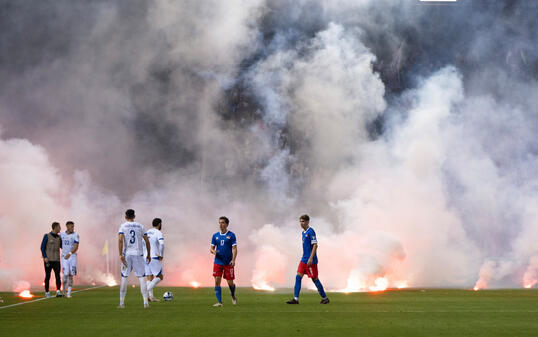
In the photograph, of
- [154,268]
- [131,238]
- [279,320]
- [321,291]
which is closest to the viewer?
[279,320]

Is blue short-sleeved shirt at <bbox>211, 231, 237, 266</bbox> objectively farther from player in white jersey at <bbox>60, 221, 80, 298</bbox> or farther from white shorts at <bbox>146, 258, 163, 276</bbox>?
player in white jersey at <bbox>60, 221, 80, 298</bbox>

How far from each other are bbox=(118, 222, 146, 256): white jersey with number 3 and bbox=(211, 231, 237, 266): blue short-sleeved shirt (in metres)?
2.08

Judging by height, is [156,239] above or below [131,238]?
above

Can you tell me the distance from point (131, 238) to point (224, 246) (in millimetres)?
2498

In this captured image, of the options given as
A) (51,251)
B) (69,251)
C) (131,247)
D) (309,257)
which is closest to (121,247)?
(131,247)

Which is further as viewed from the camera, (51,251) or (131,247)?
(51,251)

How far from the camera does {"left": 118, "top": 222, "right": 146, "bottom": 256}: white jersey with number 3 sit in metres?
15.7

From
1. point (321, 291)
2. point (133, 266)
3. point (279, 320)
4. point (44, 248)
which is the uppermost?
point (44, 248)

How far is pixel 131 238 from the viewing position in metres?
15.8

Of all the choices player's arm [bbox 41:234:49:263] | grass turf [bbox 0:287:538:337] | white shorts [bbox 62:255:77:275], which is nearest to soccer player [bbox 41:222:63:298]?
player's arm [bbox 41:234:49:263]

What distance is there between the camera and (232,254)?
55.7ft

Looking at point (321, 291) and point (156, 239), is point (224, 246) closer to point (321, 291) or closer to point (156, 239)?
point (321, 291)

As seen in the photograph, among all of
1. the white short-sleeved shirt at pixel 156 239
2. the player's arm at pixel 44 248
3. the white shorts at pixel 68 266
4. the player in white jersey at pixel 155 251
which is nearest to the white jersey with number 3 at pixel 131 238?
the player in white jersey at pixel 155 251

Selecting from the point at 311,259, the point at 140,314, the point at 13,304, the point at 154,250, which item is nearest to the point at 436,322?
the point at 311,259
